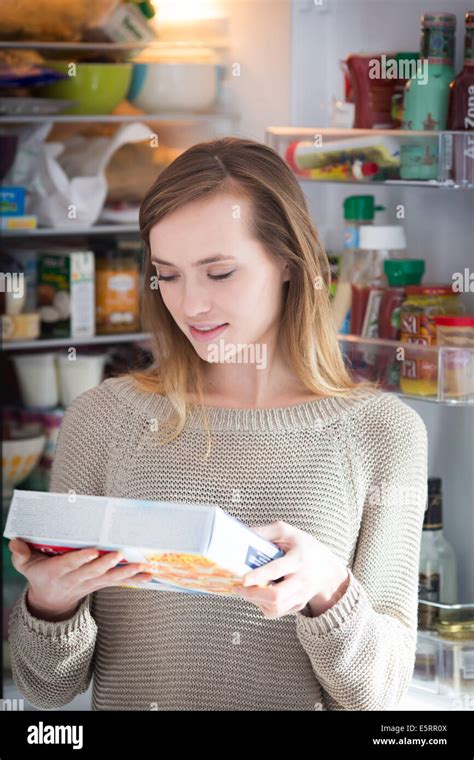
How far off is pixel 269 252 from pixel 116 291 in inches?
47.2

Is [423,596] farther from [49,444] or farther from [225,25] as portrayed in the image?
[225,25]

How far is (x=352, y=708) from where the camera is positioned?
1051 millimetres

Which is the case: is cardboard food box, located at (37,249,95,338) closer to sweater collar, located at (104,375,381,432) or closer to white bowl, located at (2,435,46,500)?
white bowl, located at (2,435,46,500)

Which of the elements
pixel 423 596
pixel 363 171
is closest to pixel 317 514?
pixel 423 596

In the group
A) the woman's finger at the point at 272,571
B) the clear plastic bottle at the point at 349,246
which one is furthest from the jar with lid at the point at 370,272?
the woman's finger at the point at 272,571

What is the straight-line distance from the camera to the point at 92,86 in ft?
7.07

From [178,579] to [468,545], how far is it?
2.37 ft

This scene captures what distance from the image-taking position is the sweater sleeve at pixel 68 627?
103cm

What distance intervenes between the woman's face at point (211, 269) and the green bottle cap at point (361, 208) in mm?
504

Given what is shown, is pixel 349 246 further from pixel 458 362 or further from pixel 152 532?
pixel 152 532

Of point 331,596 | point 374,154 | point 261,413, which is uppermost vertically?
point 374,154

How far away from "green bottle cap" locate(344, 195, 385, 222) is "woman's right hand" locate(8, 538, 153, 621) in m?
0.78

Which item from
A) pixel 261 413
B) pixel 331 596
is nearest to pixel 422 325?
pixel 261 413

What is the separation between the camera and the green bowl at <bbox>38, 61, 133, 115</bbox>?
2.13 metres
